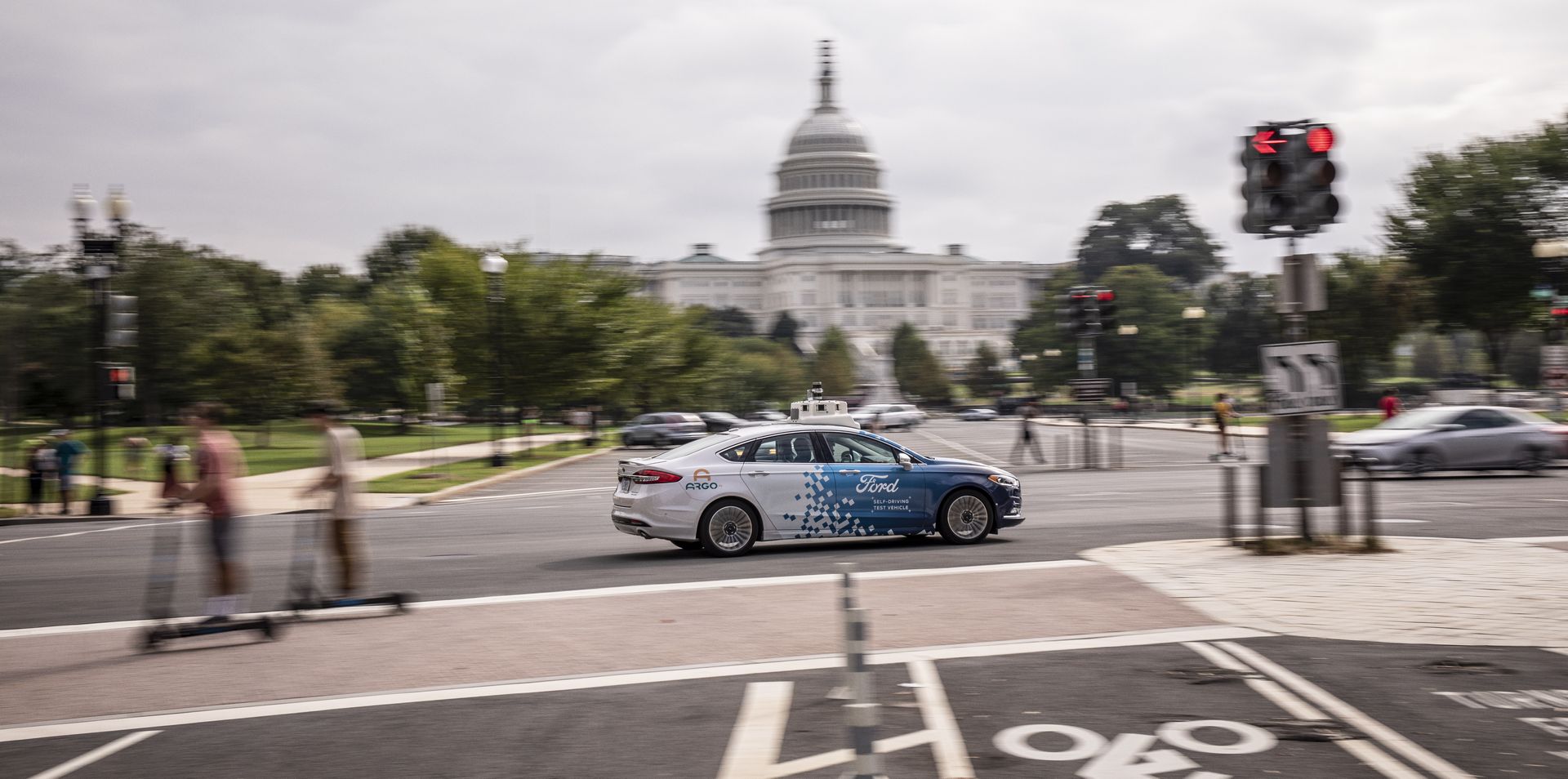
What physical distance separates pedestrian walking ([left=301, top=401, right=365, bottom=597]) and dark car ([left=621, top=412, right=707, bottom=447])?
40385 millimetres

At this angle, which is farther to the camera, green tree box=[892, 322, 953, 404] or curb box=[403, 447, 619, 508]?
green tree box=[892, 322, 953, 404]

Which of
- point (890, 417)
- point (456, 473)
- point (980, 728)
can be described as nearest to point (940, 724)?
point (980, 728)

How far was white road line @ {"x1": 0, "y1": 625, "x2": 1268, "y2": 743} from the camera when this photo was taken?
7.76 metres

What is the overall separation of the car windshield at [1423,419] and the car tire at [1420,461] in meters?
0.61

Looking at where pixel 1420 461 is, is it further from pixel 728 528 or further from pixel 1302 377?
pixel 728 528

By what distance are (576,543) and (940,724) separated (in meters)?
10.4

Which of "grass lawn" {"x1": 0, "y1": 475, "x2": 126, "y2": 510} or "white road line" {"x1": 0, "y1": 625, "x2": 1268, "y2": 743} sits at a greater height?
"grass lawn" {"x1": 0, "y1": 475, "x2": 126, "y2": 510}

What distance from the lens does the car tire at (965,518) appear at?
15516 millimetres

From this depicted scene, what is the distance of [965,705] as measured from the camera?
763 cm

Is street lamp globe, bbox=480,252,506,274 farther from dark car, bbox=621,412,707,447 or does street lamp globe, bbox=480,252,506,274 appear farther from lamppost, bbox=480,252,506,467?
dark car, bbox=621,412,707,447

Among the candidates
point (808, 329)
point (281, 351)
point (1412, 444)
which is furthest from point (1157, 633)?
point (808, 329)

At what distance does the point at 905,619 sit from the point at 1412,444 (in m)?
18.8

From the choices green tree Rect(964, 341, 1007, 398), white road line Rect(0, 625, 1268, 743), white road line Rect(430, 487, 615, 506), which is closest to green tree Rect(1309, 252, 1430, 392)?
white road line Rect(430, 487, 615, 506)

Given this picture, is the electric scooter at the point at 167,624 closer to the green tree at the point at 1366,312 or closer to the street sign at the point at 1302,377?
the street sign at the point at 1302,377
